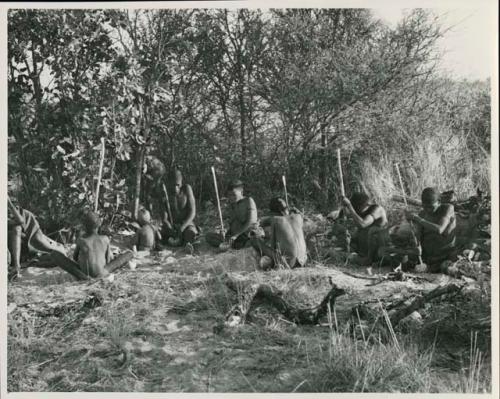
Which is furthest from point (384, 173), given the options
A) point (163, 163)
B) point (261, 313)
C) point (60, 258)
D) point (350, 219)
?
point (60, 258)

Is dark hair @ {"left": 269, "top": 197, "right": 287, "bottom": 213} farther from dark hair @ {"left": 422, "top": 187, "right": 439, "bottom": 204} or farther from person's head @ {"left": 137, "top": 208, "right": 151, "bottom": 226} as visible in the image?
person's head @ {"left": 137, "top": 208, "right": 151, "bottom": 226}

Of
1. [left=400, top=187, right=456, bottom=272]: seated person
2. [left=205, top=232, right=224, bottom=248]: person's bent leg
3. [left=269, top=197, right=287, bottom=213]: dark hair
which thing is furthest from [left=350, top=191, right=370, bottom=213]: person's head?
[left=205, top=232, right=224, bottom=248]: person's bent leg

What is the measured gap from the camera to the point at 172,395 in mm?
4816

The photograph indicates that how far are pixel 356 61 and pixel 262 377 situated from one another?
490 cm

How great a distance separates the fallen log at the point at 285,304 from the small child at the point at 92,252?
5.66 ft

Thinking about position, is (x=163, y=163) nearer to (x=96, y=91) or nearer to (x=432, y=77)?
(x=96, y=91)

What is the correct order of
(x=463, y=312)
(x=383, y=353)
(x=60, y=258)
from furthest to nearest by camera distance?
(x=60, y=258) < (x=463, y=312) < (x=383, y=353)

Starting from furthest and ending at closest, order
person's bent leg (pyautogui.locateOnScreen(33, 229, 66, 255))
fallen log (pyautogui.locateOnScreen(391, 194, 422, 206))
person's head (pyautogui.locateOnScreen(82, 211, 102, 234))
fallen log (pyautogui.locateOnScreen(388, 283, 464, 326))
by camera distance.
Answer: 1. fallen log (pyautogui.locateOnScreen(391, 194, 422, 206))
2. person's bent leg (pyautogui.locateOnScreen(33, 229, 66, 255))
3. person's head (pyautogui.locateOnScreen(82, 211, 102, 234))
4. fallen log (pyautogui.locateOnScreen(388, 283, 464, 326))

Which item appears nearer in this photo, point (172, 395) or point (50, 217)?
point (172, 395)

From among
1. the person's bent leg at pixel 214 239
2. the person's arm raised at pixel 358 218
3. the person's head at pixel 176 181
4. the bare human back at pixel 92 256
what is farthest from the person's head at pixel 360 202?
the bare human back at pixel 92 256

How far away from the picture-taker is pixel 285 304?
5.50 meters

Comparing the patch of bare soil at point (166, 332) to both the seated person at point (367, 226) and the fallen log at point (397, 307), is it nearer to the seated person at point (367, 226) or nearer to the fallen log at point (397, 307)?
the fallen log at point (397, 307)

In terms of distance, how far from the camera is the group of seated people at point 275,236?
658 cm

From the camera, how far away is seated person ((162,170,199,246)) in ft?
25.4
